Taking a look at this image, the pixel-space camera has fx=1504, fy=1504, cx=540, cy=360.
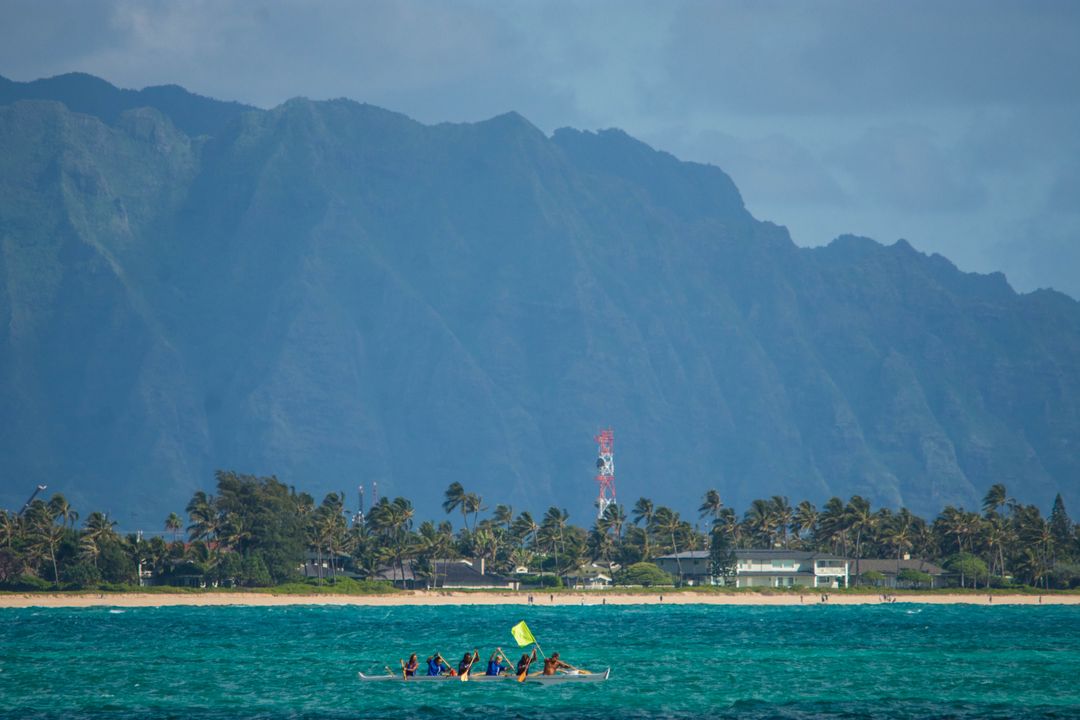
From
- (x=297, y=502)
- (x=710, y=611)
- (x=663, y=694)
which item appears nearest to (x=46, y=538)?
(x=297, y=502)

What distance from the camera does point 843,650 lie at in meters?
97.2

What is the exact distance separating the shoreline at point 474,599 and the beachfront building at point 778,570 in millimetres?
8776

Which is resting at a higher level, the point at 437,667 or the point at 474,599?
the point at 474,599

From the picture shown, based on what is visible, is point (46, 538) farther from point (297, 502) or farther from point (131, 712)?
point (131, 712)

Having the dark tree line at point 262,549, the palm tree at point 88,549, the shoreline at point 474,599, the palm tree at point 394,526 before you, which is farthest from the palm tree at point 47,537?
the palm tree at point 394,526

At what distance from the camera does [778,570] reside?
19600 cm

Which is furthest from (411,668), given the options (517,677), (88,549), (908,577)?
(908,577)

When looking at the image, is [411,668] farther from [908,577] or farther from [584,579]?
[908,577]

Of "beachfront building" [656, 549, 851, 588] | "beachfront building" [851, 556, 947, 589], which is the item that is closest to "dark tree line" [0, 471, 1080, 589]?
"beachfront building" [851, 556, 947, 589]

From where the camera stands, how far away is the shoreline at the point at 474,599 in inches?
6078

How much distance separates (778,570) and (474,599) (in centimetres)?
4472

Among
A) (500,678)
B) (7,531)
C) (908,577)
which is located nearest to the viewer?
(500,678)

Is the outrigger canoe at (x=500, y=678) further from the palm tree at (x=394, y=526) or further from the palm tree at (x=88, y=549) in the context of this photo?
the palm tree at (x=394, y=526)

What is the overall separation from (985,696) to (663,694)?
1485 cm
